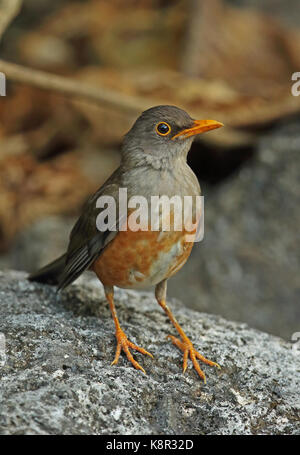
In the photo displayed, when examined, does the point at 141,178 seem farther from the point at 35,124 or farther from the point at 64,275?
the point at 35,124

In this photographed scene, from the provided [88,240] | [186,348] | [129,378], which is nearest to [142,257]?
[88,240]

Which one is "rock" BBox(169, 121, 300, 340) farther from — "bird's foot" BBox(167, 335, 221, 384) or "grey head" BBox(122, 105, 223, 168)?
"grey head" BBox(122, 105, 223, 168)

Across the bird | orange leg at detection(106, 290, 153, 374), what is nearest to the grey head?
the bird

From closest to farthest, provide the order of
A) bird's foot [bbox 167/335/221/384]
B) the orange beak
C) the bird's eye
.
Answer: bird's foot [bbox 167/335/221/384], the orange beak, the bird's eye

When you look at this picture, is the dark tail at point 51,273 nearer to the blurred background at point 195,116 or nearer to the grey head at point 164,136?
the grey head at point 164,136
